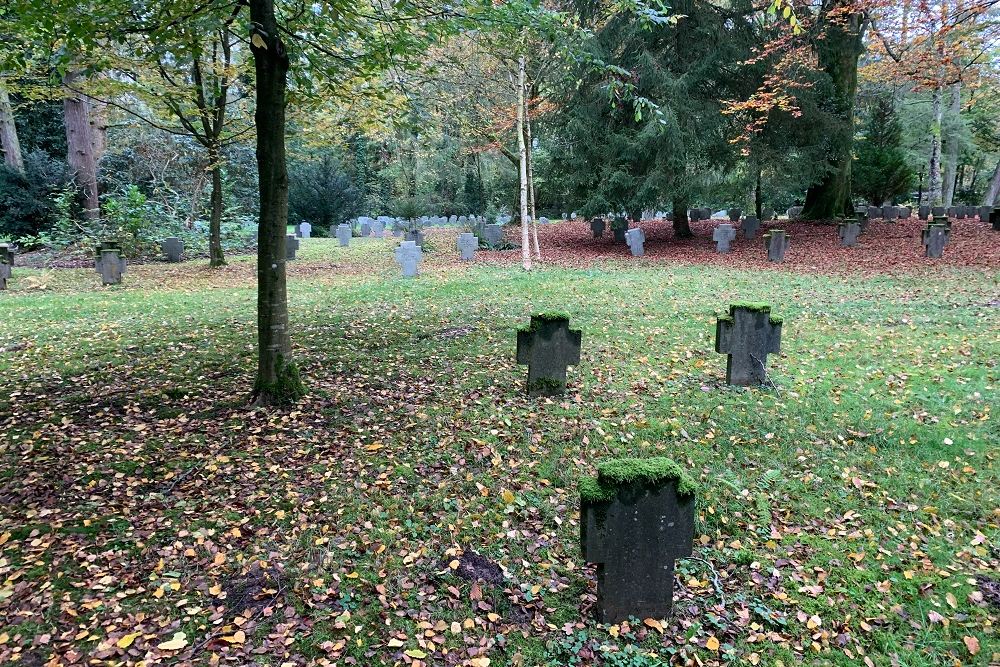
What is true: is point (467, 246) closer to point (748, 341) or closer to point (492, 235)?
point (492, 235)

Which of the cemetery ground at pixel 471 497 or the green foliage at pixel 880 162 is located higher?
the green foliage at pixel 880 162

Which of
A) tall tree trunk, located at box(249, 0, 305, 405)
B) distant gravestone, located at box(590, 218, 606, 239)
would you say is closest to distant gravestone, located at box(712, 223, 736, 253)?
distant gravestone, located at box(590, 218, 606, 239)

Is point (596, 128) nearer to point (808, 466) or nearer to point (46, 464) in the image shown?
point (808, 466)

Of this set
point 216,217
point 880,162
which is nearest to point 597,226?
point 880,162

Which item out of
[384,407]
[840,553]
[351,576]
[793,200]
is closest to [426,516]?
[351,576]

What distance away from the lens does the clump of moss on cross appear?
119 inches

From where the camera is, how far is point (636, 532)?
3.13 meters

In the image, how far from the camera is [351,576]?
3.57 metres

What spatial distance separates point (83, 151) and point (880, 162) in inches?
1184

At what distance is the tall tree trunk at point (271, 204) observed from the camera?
5.11 meters

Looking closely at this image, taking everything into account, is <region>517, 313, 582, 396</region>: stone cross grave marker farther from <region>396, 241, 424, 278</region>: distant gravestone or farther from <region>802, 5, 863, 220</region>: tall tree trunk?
<region>802, 5, 863, 220</region>: tall tree trunk

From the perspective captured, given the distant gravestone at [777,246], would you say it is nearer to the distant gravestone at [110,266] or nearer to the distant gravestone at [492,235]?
the distant gravestone at [492,235]

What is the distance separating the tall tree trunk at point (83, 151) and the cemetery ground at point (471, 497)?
1246 centimetres

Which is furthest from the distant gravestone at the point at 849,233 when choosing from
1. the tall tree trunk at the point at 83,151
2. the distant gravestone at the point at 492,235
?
the tall tree trunk at the point at 83,151
